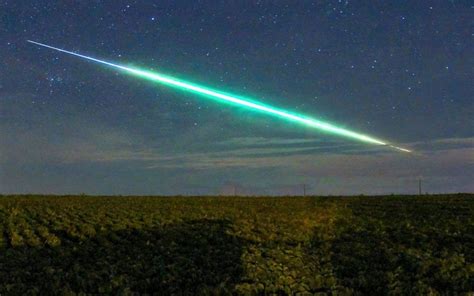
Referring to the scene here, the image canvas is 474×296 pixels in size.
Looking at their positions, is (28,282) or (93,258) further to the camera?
(93,258)

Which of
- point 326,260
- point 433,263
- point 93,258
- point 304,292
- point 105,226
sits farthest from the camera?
point 105,226

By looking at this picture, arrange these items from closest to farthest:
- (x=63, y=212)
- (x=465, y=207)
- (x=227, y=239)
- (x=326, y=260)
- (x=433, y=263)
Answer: (x=433, y=263), (x=326, y=260), (x=227, y=239), (x=465, y=207), (x=63, y=212)

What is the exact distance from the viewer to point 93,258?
19875 millimetres

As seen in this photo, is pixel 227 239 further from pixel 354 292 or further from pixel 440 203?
pixel 440 203

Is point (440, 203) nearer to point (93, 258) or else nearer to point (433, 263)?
point (433, 263)

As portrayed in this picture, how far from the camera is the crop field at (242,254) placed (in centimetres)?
1507

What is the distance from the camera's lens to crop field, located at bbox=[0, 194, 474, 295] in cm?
1507

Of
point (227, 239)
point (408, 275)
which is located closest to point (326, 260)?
point (408, 275)

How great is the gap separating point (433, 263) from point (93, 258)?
39.4ft

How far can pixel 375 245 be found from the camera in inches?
828

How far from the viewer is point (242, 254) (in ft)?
63.9

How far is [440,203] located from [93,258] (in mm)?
26846

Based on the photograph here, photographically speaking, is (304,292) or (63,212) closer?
(304,292)

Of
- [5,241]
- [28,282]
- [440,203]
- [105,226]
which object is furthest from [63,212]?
[440,203]
